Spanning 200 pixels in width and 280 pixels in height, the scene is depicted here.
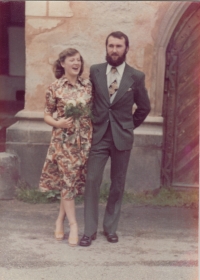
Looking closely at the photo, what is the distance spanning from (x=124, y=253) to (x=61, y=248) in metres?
0.56

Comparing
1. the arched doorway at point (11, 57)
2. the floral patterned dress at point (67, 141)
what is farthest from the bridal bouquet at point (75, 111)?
the arched doorway at point (11, 57)

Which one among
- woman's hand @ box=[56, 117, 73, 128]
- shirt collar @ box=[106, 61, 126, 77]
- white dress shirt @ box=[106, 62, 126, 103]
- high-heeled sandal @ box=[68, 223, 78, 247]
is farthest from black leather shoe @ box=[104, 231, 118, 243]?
shirt collar @ box=[106, 61, 126, 77]

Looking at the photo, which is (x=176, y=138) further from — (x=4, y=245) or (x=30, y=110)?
(x=4, y=245)

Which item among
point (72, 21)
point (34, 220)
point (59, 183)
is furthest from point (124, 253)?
point (72, 21)

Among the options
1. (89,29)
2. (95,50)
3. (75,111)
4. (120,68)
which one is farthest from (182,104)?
(75,111)

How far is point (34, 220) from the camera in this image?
5.60 m

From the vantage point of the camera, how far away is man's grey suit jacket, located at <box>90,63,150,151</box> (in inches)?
185

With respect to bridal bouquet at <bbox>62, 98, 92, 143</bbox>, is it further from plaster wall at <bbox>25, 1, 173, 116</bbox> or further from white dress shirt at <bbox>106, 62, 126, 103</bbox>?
plaster wall at <bbox>25, 1, 173, 116</bbox>

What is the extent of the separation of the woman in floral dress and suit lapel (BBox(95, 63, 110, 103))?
11cm

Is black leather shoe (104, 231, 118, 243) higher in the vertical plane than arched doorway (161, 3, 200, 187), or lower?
lower

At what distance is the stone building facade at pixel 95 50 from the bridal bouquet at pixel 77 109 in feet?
7.02

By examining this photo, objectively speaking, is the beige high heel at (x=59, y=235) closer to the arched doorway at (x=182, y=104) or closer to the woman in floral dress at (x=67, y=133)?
the woman in floral dress at (x=67, y=133)

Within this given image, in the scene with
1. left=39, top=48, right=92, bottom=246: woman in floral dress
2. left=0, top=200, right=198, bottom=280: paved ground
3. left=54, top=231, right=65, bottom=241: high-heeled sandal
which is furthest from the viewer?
left=54, top=231, right=65, bottom=241: high-heeled sandal

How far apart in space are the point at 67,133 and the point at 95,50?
228 centimetres
